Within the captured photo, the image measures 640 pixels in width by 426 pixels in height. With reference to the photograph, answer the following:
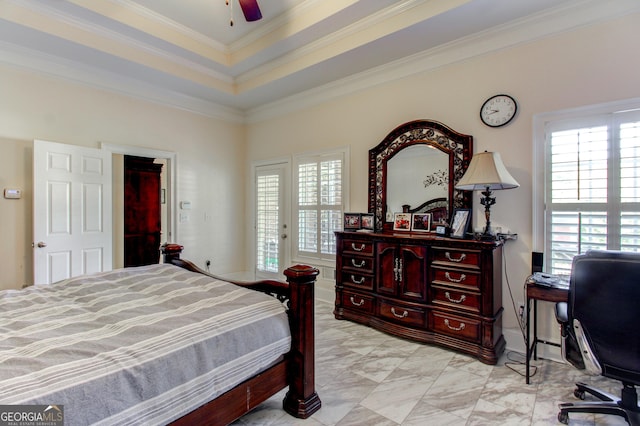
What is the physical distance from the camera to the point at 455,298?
9.04 feet

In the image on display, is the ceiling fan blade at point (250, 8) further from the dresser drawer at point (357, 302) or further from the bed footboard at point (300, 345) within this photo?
the dresser drawer at point (357, 302)

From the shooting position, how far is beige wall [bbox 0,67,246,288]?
3.27m

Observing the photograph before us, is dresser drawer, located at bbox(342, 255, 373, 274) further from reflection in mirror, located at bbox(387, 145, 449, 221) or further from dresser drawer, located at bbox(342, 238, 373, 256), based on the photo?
reflection in mirror, located at bbox(387, 145, 449, 221)

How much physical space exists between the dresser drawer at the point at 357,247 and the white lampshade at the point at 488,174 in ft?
3.70

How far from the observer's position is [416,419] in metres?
1.89

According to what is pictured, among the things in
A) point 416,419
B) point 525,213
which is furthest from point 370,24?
point 416,419

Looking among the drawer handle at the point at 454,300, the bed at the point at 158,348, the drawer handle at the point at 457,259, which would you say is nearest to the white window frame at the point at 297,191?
the drawer handle at the point at 457,259

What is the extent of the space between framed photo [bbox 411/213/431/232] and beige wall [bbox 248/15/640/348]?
46cm

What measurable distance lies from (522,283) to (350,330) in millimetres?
1708

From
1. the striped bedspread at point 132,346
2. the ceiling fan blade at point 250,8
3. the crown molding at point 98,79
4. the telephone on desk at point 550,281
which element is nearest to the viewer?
the striped bedspread at point 132,346

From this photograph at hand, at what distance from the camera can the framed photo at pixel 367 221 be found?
11.9 feet

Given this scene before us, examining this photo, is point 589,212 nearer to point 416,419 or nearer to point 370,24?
point 416,419

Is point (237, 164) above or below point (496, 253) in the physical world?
above

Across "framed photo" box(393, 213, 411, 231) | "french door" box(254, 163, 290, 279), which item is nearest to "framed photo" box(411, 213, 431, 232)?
"framed photo" box(393, 213, 411, 231)
